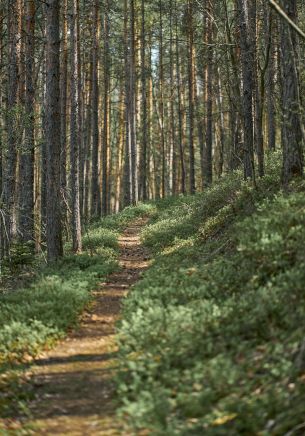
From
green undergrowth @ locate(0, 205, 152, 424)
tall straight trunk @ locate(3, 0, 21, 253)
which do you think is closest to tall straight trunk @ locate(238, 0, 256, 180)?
green undergrowth @ locate(0, 205, 152, 424)

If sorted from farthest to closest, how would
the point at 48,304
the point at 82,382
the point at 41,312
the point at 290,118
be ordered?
the point at 290,118
the point at 48,304
the point at 41,312
the point at 82,382

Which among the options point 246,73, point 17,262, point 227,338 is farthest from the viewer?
point 17,262

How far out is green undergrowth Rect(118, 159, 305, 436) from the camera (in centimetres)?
444

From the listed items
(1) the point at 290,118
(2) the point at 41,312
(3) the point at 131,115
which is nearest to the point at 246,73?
(1) the point at 290,118

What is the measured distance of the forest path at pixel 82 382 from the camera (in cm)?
507

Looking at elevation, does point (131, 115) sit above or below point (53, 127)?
above

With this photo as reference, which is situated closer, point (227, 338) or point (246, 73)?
point (227, 338)

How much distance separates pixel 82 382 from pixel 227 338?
72.8 inches

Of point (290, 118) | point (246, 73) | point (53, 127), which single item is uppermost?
point (246, 73)

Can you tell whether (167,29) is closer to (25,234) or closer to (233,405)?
(25,234)

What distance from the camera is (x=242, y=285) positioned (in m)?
7.50

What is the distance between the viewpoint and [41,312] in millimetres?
8008

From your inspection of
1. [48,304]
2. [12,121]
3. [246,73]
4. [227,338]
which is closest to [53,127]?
[12,121]

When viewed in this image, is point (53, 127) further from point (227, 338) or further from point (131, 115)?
point (131, 115)
